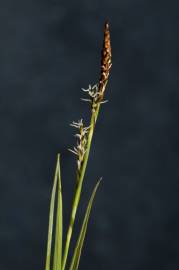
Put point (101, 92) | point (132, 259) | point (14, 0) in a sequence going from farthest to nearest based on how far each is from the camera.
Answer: point (14, 0) < point (132, 259) < point (101, 92)

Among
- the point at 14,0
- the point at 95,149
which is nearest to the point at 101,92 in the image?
the point at 95,149

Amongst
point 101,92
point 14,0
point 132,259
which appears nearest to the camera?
point 101,92

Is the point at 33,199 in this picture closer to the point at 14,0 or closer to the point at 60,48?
the point at 60,48

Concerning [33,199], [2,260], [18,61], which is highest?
[18,61]

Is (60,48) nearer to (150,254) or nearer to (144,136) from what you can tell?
(144,136)

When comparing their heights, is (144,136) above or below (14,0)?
below

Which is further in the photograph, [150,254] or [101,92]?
[150,254]
